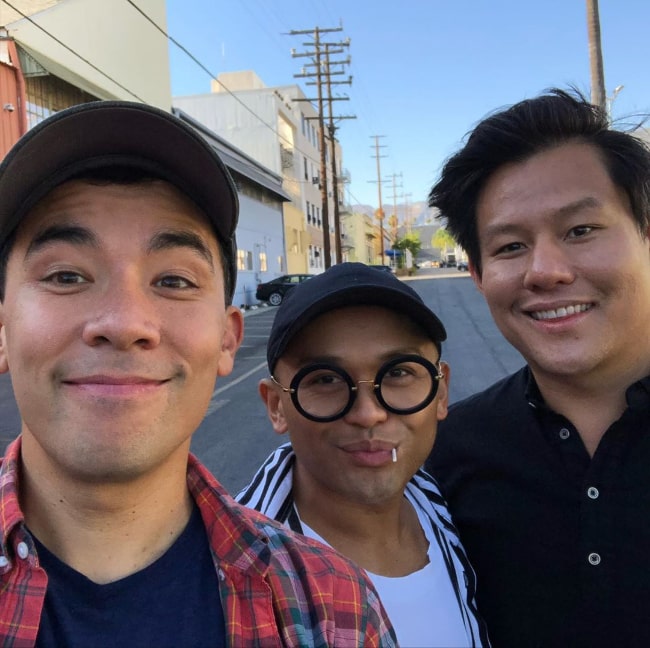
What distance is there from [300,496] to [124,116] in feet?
3.88

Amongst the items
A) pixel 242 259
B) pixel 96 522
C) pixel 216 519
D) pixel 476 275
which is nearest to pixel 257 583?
pixel 216 519

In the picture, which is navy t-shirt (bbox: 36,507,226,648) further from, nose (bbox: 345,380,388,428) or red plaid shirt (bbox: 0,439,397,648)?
nose (bbox: 345,380,388,428)

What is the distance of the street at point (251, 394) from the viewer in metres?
5.45

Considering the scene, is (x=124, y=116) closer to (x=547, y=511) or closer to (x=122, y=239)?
(x=122, y=239)

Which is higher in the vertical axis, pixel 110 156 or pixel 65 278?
pixel 110 156

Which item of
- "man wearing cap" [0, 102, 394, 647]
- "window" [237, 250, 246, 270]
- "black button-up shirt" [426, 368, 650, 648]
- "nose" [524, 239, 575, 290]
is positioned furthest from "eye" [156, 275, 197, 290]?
"window" [237, 250, 246, 270]

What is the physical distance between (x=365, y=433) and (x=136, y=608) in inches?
30.2

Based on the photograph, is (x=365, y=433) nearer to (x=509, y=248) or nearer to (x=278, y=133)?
(x=509, y=248)

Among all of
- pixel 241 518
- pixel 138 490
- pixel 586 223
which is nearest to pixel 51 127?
pixel 138 490

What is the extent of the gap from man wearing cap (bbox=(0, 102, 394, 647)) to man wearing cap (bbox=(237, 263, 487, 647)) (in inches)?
13.8

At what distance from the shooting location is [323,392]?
1.66 metres

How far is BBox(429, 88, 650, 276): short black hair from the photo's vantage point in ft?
6.09

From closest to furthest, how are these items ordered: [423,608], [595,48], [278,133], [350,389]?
[423,608] < [350,389] < [595,48] < [278,133]

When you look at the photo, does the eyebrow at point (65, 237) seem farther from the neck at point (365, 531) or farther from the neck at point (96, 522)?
the neck at point (365, 531)
